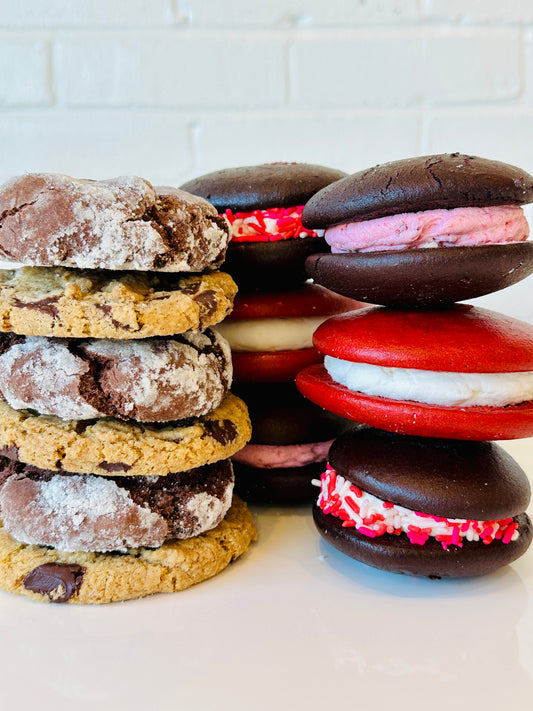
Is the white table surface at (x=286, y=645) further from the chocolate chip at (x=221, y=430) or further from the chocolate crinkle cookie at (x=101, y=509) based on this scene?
the chocolate chip at (x=221, y=430)

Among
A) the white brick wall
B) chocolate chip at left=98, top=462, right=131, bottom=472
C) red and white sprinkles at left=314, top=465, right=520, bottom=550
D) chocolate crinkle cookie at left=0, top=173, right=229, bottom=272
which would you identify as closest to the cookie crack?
chocolate crinkle cookie at left=0, top=173, right=229, bottom=272

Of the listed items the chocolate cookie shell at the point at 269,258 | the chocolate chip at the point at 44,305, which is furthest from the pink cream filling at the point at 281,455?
the chocolate chip at the point at 44,305

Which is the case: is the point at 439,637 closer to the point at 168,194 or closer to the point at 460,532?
the point at 460,532

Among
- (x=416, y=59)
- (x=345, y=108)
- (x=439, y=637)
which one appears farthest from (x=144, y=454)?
(x=416, y=59)

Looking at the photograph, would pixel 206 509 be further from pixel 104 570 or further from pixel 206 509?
pixel 104 570

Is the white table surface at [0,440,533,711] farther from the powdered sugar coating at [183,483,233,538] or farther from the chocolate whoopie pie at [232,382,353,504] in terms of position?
the chocolate whoopie pie at [232,382,353,504]
